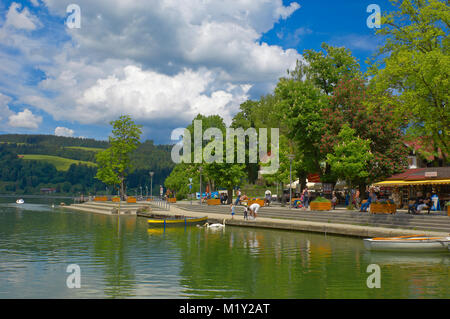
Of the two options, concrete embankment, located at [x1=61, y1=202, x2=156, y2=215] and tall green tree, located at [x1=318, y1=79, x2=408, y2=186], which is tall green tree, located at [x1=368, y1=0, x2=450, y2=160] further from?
concrete embankment, located at [x1=61, y1=202, x2=156, y2=215]

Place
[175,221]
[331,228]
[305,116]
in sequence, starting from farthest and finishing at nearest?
[305,116] < [175,221] < [331,228]

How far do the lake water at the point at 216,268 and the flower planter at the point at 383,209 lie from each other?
446cm

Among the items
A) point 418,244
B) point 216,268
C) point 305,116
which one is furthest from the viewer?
point 305,116

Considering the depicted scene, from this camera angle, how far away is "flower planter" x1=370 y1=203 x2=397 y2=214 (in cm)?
3025

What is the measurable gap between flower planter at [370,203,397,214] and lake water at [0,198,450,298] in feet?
14.6

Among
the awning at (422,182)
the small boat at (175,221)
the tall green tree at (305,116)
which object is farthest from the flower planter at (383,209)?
the small boat at (175,221)

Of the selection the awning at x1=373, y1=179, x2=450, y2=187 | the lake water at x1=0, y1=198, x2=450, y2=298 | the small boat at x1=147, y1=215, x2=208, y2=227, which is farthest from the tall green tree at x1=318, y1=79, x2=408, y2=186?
the small boat at x1=147, y1=215, x2=208, y2=227

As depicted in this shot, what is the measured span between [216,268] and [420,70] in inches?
755

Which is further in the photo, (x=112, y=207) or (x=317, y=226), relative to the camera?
(x=112, y=207)

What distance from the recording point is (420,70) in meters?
26.0

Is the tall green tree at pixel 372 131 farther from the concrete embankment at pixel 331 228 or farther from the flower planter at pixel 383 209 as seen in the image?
the concrete embankment at pixel 331 228

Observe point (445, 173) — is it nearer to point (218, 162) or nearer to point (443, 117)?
point (443, 117)

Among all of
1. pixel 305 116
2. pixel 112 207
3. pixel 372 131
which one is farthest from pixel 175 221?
pixel 112 207

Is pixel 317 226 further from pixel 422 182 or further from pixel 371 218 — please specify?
pixel 422 182
